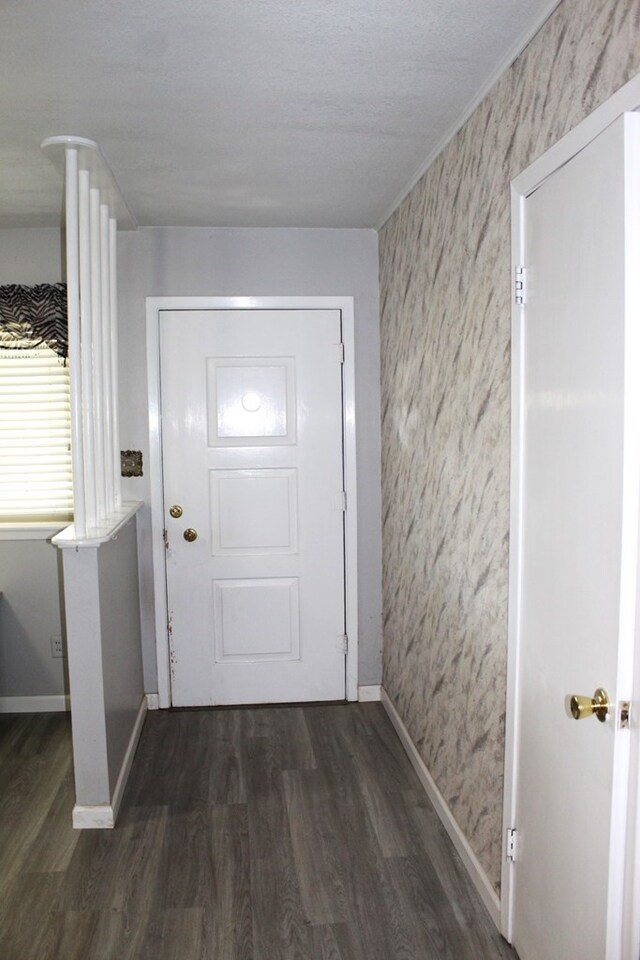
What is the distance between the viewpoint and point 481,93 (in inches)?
82.3

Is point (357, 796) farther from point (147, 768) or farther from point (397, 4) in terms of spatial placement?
point (397, 4)

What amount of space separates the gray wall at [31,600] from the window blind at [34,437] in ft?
0.62

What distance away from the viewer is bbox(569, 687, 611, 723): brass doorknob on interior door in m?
1.43

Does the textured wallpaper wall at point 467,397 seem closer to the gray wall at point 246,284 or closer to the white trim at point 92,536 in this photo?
the gray wall at point 246,284

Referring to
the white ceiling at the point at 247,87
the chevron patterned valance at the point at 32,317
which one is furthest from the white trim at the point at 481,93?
the chevron patterned valance at the point at 32,317

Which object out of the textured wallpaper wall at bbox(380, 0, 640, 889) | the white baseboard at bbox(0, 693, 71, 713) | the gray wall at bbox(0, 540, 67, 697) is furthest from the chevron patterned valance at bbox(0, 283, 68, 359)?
the white baseboard at bbox(0, 693, 71, 713)

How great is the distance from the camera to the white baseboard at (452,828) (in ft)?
7.05

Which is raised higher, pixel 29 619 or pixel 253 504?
pixel 253 504

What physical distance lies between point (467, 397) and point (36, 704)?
2714mm

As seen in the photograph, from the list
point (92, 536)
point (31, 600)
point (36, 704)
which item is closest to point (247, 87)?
point (92, 536)

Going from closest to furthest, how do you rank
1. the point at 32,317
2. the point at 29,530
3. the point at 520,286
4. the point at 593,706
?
the point at 593,706, the point at 520,286, the point at 32,317, the point at 29,530

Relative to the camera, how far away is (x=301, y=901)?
7.31ft

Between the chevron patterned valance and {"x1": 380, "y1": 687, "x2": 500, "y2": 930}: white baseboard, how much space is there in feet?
7.87

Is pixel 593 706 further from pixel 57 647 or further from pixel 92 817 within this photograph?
pixel 57 647
